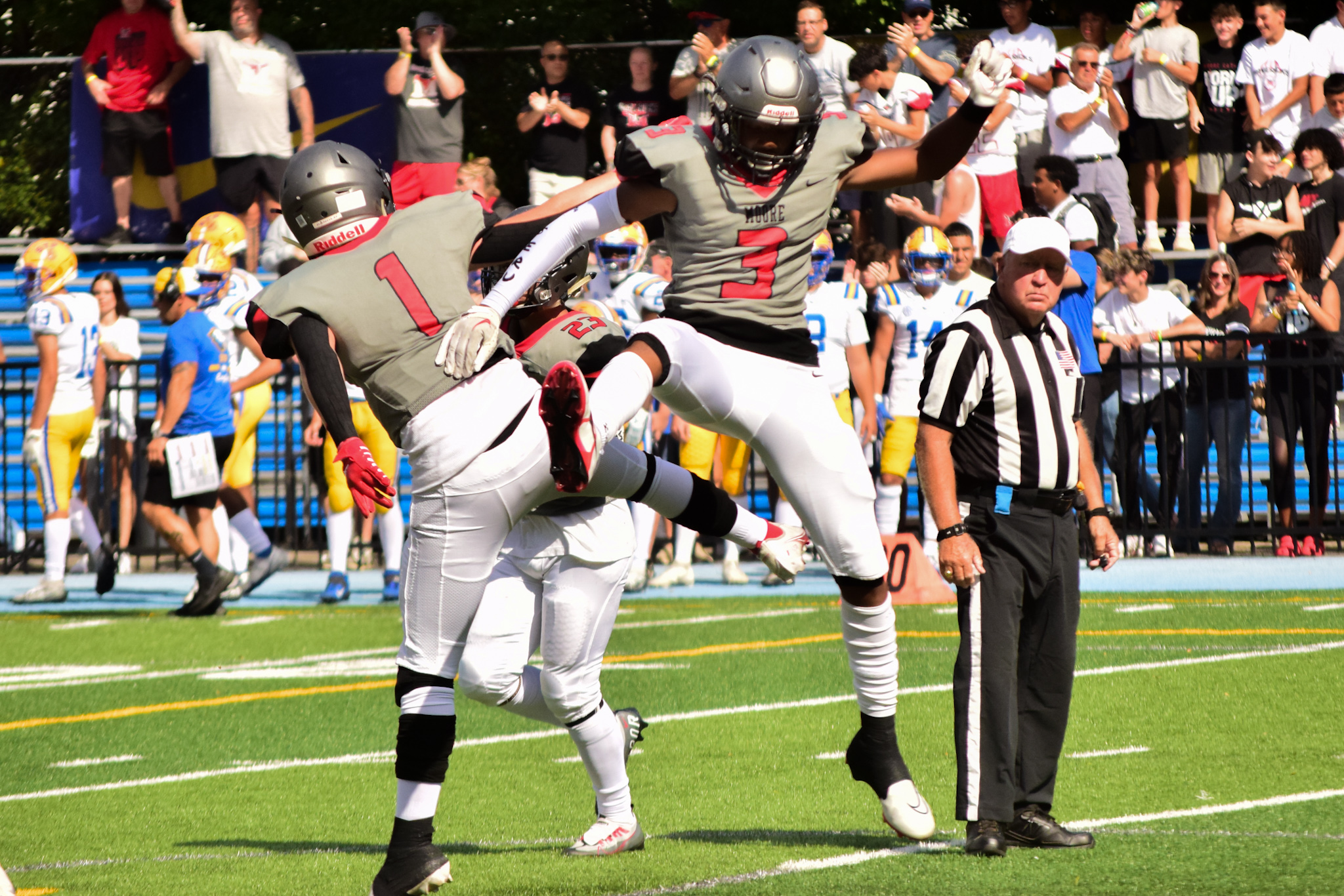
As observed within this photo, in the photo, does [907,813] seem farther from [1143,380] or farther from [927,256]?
[1143,380]

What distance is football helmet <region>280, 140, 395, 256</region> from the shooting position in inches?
209

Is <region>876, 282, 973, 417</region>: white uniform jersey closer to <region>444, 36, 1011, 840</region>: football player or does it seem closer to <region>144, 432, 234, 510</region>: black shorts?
<region>144, 432, 234, 510</region>: black shorts

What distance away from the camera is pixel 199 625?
1175 cm

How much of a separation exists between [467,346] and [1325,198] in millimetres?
10987

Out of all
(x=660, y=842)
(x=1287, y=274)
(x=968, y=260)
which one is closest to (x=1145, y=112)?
(x=1287, y=274)

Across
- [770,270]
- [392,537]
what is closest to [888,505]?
[392,537]

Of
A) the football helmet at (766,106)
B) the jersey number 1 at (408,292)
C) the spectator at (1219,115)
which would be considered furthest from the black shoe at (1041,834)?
the spectator at (1219,115)

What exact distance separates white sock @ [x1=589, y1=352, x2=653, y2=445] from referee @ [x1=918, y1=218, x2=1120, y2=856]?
2.90 ft

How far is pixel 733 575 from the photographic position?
1302 centimetres

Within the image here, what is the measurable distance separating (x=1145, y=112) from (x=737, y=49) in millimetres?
11077

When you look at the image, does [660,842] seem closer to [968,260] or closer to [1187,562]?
[968,260]

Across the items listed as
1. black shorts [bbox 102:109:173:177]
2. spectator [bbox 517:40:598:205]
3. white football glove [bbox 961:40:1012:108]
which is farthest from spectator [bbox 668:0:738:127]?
white football glove [bbox 961:40:1012:108]

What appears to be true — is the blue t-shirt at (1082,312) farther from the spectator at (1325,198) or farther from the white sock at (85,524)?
the white sock at (85,524)

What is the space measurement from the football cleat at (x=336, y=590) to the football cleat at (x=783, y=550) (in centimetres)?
693
